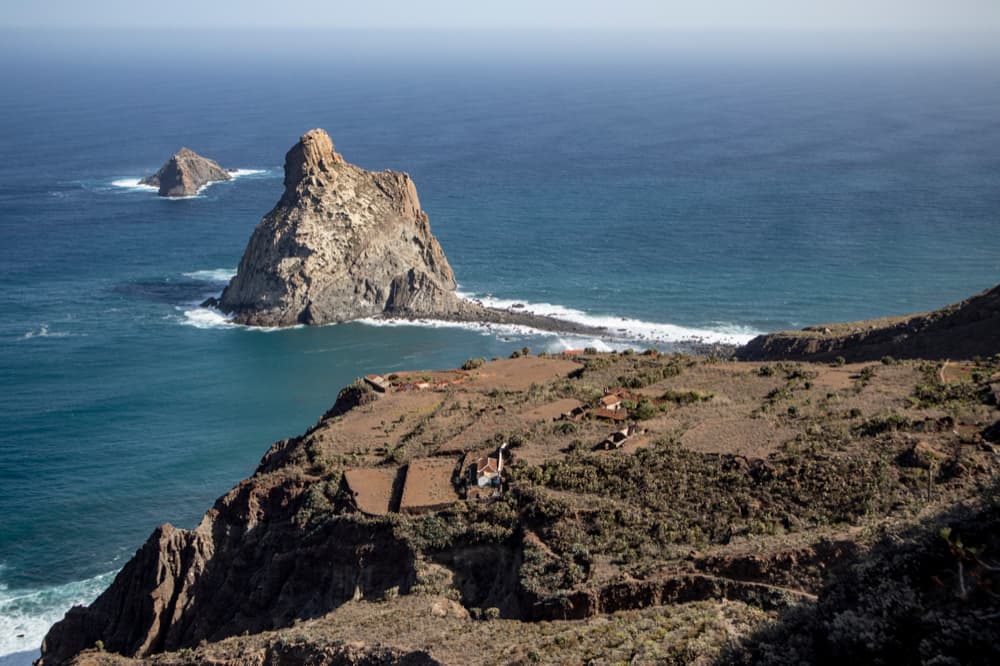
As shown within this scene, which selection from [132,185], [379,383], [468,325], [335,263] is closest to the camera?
[379,383]

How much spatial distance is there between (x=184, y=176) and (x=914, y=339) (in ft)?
327

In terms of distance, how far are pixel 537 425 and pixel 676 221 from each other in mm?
79013

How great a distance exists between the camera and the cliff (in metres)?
22.6

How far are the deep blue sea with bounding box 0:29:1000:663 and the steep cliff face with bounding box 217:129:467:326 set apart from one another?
9.73 feet

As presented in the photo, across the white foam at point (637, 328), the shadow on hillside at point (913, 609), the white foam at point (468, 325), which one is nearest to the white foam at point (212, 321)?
the white foam at point (468, 325)

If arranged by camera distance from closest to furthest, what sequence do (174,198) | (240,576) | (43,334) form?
(240,576) < (43,334) < (174,198)

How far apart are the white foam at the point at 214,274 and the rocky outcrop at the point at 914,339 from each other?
177 ft

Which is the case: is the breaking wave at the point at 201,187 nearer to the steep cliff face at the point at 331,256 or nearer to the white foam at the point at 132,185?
the white foam at the point at 132,185

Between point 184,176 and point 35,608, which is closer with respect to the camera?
point 35,608

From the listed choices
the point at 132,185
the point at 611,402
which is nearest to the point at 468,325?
the point at 611,402

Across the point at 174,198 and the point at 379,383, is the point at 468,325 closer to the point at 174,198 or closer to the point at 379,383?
the point at 379,383

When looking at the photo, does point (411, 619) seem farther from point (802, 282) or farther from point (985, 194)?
point (985, 194)

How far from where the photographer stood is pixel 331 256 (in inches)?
3214

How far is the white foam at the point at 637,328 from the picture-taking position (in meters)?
75.5
